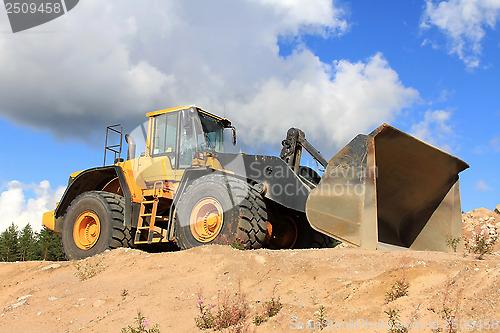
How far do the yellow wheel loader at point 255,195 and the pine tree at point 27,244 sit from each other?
35.9 meters

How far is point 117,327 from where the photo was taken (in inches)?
162

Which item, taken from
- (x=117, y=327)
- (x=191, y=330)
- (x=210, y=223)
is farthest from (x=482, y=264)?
(x=210, y=223)

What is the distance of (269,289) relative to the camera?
442 cm

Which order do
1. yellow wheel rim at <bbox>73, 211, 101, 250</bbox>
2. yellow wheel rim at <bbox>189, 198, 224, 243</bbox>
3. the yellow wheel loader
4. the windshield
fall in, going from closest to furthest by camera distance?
the yellow wheel loader → yellow wheel rim at <bbox>189, 198, 224, 243</bbox> → the windshield → yellow wheel rim at <bbox>73, 211, 101, 250</bbox>

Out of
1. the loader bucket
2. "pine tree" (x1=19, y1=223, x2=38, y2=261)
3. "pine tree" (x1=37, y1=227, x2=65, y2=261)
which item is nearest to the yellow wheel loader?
the loader bucket

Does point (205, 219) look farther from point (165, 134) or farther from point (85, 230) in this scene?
point (85, 230)

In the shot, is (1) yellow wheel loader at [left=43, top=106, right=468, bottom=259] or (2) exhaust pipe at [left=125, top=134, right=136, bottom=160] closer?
(1) yellow wheel loader at [left=43, top=106, right=468, bottom=259]

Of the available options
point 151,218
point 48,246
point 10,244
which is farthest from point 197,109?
point 10,244

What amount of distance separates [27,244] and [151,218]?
4303 centimetres

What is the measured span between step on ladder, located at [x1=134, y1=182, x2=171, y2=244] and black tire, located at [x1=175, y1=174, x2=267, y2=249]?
776 millimetres

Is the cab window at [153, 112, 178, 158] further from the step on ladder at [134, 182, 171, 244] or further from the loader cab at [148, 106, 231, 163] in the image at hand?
the step on ladder at [134, 182, 171, 244]

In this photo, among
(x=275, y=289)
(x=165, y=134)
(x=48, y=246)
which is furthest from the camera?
(x=48, y=246)

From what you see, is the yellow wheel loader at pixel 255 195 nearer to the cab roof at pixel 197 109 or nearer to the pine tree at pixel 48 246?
the cab roof at pixel 197 109

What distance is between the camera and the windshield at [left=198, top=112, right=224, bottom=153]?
322 inches
